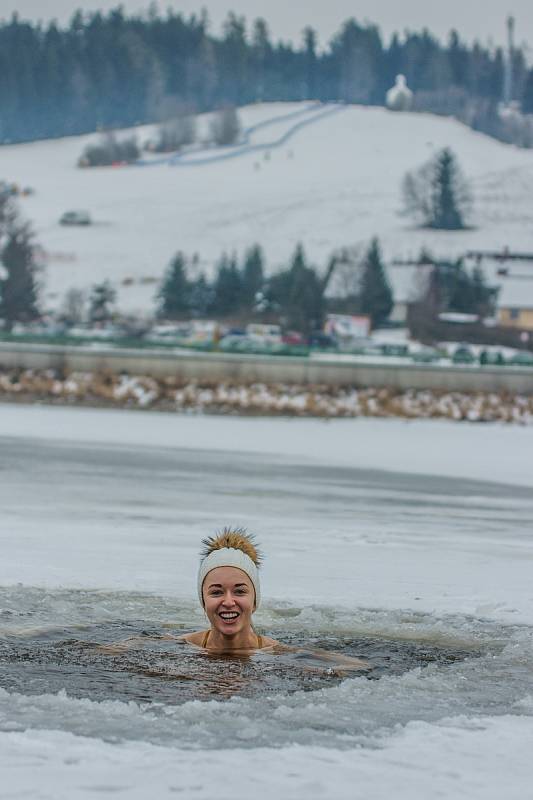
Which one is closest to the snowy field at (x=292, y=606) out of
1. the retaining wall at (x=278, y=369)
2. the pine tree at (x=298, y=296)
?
the retaining wall at (x=278, y=369)

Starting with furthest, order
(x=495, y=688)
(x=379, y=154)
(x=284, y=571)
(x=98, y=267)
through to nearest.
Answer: (x=379, y=154)
(x=98, y=267)
(x=284, y=571)
(x=495, y=688)

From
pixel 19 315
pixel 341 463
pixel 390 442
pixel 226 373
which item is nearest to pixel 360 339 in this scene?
pixel 19 315

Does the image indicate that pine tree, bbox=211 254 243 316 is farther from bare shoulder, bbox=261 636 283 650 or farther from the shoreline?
bare shoulder, bbox=261 636 283 650

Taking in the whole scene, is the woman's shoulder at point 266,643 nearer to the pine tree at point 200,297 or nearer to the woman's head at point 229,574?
the woman's head at point 229,574

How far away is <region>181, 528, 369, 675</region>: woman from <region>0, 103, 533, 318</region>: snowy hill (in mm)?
109845

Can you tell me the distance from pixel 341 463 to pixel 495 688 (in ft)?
A: 59.7

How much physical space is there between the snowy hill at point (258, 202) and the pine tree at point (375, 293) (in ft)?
57.5

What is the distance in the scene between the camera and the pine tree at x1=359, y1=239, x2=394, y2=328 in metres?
107

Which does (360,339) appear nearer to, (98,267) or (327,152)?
(98,267)

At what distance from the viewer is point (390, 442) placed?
1303 inches

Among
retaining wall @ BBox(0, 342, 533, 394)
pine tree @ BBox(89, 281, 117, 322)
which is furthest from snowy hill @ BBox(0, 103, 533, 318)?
retaining wall @ BBox(0, 342, 533, 394)

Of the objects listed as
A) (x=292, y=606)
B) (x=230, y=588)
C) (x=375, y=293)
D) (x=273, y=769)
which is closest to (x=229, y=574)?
(x=230, y=588)

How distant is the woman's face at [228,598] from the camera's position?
25.5 feet

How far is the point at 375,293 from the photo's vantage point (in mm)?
106875
